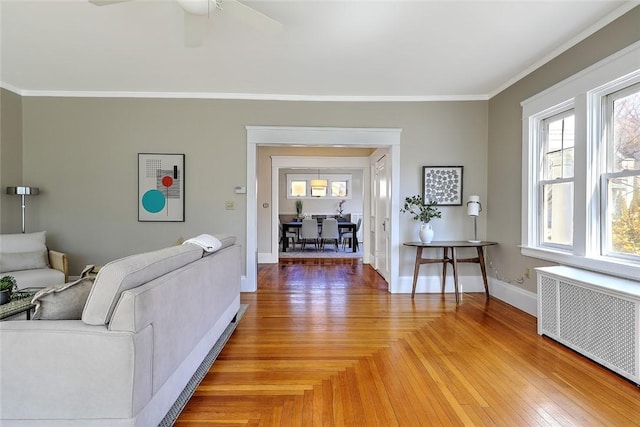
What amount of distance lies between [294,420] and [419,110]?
12.7ft

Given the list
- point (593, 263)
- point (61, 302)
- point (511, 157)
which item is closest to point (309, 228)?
point (511, 157)

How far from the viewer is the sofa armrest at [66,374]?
1.22m

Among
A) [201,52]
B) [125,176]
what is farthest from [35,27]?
[125,176]

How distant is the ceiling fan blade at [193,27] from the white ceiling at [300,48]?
26cm

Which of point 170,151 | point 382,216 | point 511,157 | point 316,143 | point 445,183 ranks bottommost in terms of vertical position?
point 382,216

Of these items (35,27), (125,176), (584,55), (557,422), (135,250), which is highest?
(35,27)

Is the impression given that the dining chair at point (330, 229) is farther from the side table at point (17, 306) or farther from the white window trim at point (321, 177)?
the side table at point (17, 306)

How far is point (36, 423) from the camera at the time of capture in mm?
1232

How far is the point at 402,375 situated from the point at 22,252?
3998mm

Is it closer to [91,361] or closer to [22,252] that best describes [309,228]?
[22,252]

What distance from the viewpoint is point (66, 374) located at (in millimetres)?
1226

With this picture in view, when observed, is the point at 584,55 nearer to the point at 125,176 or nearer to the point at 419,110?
the point at 419,110

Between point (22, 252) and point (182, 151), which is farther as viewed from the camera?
point (182, 151)

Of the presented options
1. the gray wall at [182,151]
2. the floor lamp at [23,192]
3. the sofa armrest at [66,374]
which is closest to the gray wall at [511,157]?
the gray wall at [182,151]
